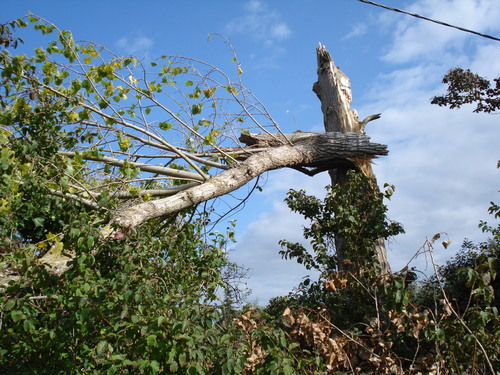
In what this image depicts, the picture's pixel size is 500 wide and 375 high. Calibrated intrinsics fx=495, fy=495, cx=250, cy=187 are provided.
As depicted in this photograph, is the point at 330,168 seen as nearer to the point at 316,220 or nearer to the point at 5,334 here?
the point at 316,220

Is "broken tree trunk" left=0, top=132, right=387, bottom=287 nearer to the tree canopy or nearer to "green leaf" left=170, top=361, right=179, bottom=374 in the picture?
the tree canopy

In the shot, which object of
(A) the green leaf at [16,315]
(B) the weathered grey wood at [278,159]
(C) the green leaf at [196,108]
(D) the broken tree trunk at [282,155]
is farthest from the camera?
(C) the green leaf at [196,108]

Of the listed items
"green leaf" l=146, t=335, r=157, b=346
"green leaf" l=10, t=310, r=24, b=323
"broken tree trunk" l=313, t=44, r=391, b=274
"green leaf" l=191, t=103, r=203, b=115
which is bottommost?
"green leaf" l=146, t=335, r=157, b=346

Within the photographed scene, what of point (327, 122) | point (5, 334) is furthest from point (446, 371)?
point (327, 122)

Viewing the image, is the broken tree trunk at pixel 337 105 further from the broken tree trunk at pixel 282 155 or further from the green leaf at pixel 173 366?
the green leaf at pixel 173 366

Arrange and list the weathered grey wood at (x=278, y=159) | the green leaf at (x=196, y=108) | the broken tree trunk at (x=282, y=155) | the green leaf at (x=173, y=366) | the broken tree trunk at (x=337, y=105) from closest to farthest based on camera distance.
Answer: the green leaf at (x=173, y=366)
the weathered grey wood at (x=278, y=159)
the broken tree trunk at (x=282, y=155)
the green leaf at (x=196, y=108)
the broken tree trunk at (x=337, y=105)

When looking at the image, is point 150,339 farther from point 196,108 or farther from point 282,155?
point 282,155

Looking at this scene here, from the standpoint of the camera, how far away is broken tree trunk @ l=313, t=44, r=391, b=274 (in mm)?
9422

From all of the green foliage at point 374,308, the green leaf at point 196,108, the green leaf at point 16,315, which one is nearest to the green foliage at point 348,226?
the green foliage at point 374,308

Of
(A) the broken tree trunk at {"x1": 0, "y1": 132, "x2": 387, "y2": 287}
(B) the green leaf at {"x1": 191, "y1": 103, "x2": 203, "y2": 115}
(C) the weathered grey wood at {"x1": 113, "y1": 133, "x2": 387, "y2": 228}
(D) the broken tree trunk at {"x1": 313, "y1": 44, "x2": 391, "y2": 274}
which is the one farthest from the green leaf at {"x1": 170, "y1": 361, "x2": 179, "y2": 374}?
(D) the broken tree trunk at {"x1": 313, "y1": 44, "x2": 391, "y2": 274}

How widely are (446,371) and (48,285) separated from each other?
11.3 feet

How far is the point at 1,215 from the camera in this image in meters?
4.92

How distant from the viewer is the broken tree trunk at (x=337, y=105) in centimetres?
942

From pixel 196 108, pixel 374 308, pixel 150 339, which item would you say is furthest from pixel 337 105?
pixel 150 339
